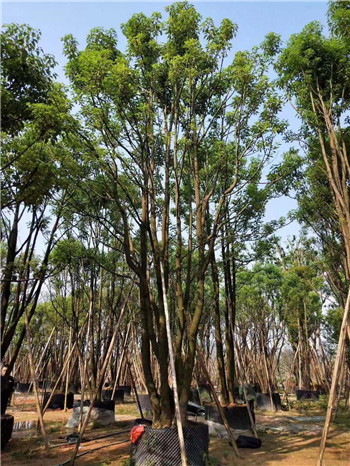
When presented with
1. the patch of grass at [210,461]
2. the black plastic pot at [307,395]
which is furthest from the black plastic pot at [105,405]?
the black plastic pot at [307,395]

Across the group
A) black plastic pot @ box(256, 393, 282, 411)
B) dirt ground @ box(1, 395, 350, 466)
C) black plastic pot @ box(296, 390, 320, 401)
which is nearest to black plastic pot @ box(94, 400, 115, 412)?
dirt ground @ box(1, 395, 350, 466)

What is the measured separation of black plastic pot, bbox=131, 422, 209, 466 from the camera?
4242mm

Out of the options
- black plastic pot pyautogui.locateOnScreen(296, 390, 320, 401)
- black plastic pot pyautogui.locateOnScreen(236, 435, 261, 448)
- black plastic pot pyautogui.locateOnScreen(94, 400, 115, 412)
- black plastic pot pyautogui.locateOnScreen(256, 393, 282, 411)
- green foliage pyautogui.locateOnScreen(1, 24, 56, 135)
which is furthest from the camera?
black plastic pot pyautogui.locateOnScreen(296, 390, 320, 401)

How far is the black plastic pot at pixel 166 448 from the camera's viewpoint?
13.9 ft

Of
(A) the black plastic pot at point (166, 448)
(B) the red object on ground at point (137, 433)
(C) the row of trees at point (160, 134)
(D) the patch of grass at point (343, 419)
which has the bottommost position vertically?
Answer: (D) the patch of grass at point (343, 419)

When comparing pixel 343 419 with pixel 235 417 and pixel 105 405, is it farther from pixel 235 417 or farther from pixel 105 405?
pixel 105 405

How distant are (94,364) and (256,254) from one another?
5249 millimetres

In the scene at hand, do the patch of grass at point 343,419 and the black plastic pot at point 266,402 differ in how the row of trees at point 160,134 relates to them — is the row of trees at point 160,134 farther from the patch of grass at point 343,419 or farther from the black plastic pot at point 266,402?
the black plastic pot at point 266,402

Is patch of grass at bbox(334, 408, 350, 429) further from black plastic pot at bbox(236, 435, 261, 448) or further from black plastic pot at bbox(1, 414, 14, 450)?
black plastic pot at bbox(1, 414, 14, 450)

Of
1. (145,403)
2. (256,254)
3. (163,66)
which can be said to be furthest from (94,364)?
(163,66)

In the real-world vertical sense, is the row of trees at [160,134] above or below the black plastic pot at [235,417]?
above

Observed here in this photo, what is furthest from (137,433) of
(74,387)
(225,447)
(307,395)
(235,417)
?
(74,387)

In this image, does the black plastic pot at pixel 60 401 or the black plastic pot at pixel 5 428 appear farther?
the black plastic pot at pixel 60 401

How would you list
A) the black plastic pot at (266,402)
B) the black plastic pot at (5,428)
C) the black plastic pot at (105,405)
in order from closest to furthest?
the black plastic pot at (5,428)
the black plastic pot at (105,405)
the black plastic pot at (266,402)
